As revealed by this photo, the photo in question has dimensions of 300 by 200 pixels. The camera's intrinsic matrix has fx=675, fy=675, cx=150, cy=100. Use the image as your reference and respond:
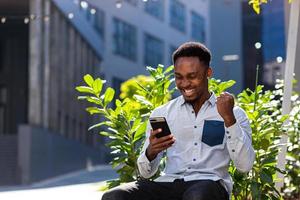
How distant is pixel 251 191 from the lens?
491cm

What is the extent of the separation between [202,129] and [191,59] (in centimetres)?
40

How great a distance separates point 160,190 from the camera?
3.71 meters

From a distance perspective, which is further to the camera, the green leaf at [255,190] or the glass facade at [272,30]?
the glass facade at [272,30]

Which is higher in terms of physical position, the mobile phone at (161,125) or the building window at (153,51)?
the building window at (153,51)

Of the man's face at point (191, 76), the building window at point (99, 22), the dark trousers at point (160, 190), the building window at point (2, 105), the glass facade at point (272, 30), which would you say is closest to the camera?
the dark trousers at point (160, 190)

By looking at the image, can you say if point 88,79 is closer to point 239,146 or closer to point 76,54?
point 239,146

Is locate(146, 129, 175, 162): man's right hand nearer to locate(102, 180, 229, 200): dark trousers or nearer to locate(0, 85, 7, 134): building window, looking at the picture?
locate(102, 180, 229, 200): dark trousers

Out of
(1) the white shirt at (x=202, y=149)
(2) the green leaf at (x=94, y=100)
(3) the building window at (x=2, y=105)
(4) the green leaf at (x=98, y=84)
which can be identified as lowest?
(1) the white shirt at (x=202, y=149)

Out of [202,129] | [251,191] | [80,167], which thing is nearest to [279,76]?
[251,191]

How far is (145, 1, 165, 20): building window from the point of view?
50875 mm

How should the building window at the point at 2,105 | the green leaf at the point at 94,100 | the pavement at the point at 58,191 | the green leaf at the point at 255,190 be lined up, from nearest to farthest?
the green leaf at the point at 255,190 < the green leaf at the point at 94,100 < the pavement at the point at 58,191 < the building window at the point at 2,105

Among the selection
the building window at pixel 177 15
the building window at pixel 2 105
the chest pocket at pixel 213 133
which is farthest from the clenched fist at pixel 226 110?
the building window at pixel 177 15

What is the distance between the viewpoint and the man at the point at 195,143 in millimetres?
3537

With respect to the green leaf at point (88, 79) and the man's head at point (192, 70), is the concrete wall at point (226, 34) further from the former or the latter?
the man's head at point (192, 70)
